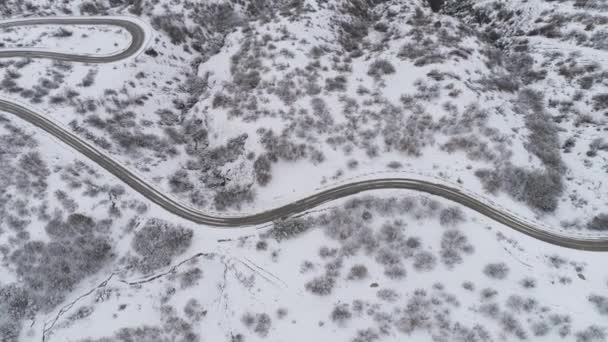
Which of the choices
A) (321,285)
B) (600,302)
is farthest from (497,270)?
(321,285)

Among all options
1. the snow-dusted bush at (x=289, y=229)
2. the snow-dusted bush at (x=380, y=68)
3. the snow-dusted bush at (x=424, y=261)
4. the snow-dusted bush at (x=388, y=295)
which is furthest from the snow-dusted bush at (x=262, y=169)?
the snow-dusted bush at (x=380, y=68)

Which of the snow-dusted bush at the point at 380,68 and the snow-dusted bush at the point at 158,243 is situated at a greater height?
the snow-dusted bush at the point at 380,68

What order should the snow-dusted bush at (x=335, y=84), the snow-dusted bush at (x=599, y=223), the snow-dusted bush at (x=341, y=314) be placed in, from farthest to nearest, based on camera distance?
the snow-dusted bush at (x=335, y=84)
the snow-dusted bush at (x=599, y=223)
the snow-dusted bush at (x=341, y=314)

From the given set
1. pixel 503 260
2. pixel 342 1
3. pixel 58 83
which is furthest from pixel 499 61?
pixel 58 83

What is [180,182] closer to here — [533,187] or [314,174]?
[314,174]

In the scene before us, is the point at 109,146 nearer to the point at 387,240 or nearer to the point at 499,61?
the point at 387,240

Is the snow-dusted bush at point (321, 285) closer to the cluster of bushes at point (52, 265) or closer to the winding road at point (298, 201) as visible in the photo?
the winding road at point (298, 201)

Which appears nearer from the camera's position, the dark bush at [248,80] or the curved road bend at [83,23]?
the dark bush at [248,80]
